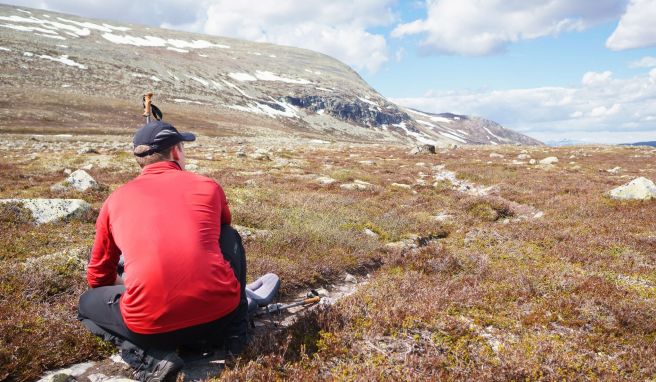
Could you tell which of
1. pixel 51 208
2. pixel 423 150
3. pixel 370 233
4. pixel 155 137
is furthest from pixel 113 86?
pixel 155 137

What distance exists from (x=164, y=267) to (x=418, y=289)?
4.41 metres

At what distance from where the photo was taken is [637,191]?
1462cm

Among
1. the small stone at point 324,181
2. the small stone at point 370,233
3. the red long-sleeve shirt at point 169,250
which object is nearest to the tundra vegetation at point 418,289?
the small stone at point 370,233

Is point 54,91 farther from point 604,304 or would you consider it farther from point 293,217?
point 604,304

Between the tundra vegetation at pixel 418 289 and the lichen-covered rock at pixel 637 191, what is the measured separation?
0.65 meters

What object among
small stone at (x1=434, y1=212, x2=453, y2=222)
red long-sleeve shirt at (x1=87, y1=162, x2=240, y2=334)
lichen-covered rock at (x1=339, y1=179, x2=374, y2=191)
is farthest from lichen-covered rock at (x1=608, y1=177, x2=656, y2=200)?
red long-sleeve shirt at (x1=87, y1=162, x2=240, y2=334)

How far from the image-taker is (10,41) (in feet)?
398

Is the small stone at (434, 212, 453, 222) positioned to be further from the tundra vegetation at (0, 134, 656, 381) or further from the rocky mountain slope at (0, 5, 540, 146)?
the rocky mountain slope at (0, 5, 540, 146)

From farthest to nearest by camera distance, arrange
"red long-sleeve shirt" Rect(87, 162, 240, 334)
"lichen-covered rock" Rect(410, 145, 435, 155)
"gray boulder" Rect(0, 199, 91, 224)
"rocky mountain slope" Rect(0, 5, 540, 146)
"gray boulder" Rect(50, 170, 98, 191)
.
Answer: "rocky mountain slope" Rect(0, 5, 540, 146) < "lichen-covered rock" Rect(410, 145, 435, 155) < "gray boulder" Rect(50, 170, 98, 191) < "gray boulder" Rect(0, 199, 91, 224) < "red long-sleeve shirt" Rect(87, 162, 240, 334)

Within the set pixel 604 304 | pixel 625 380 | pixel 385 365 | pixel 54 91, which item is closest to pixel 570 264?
pixel 604 304

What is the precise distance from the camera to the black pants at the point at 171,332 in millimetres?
3893

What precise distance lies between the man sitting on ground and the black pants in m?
0.01

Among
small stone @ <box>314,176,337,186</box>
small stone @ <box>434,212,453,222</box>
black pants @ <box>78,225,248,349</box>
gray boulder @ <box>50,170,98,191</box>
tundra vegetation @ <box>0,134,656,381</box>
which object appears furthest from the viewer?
small stone @ <box>314,176,337,186</box>

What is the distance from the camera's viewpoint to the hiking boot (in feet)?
12.8
